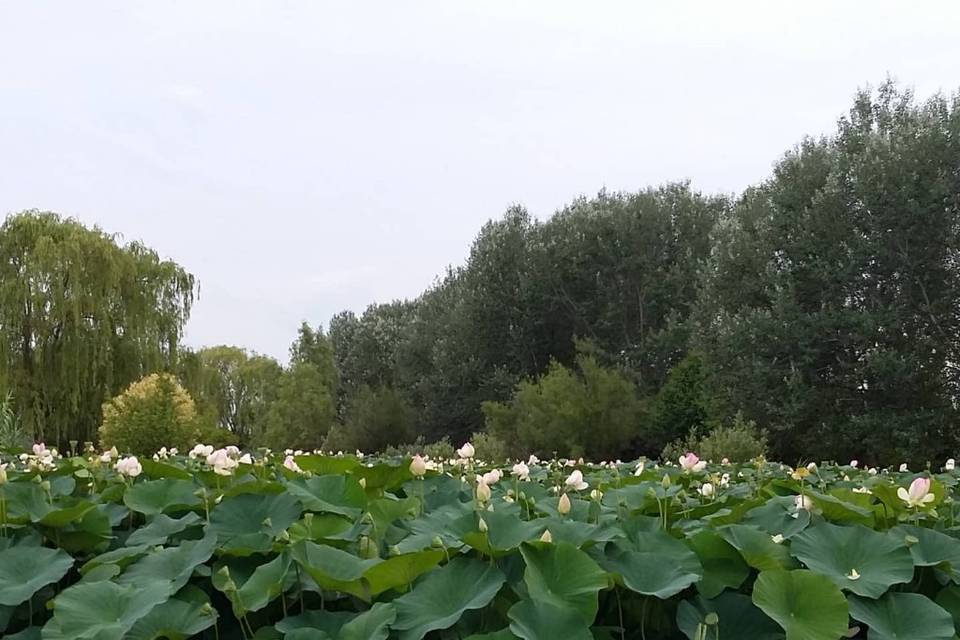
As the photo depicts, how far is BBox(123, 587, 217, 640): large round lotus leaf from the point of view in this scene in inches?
49.3

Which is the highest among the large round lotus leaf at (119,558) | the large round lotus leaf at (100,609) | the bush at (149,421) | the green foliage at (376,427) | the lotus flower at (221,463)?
the lotus flower at (221,463)

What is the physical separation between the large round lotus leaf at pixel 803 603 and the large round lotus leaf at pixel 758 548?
7cm

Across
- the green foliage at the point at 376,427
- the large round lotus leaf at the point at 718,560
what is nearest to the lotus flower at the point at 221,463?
the large round lotus leaf at the point at 718,560

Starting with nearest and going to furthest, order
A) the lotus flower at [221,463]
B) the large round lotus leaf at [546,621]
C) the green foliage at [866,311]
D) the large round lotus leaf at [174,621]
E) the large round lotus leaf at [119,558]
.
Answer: the large round lotus leaf at [546,621] → the large round lotus leaf at [174,621] → the large round lotus leaf at [119,558] → the lotus flower at [221,463] → the green foliage at [866,311]

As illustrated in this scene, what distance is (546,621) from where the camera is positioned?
1157 millimetres

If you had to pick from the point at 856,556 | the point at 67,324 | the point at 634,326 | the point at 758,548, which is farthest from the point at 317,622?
the point at 634,326

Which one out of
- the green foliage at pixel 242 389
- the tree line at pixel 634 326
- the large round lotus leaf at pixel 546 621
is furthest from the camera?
the green foliage at pixel 242 389

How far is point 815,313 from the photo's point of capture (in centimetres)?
1452

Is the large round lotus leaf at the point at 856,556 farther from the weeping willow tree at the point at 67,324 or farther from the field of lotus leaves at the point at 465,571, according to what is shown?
the weeping willow tree at the point at 67,324

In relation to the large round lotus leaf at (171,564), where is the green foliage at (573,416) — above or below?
below

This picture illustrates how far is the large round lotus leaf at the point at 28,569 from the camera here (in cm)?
139

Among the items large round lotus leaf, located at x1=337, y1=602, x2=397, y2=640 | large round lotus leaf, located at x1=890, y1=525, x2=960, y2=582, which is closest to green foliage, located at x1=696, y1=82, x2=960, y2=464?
large round lotus leaf, located at x1=890, y1=525, x2=960, y2=582

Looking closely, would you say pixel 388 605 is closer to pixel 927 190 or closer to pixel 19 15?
pixel 19 15

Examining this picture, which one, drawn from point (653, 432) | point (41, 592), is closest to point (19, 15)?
point (41, 592)
